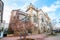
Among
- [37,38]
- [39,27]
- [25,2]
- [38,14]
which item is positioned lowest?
[37,38]

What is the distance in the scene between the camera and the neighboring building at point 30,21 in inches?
123

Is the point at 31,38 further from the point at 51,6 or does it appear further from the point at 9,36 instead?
the point at 51,6

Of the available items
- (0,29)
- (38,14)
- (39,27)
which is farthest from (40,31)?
(0,29)

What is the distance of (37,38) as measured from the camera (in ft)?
10.3

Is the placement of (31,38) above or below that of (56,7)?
below

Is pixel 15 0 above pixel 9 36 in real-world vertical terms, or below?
above

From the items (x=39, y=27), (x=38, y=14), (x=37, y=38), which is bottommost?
(x=37, y=38)

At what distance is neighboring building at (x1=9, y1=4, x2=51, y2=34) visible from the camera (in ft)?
10.2

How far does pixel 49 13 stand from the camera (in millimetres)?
3221

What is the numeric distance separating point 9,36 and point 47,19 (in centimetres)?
74

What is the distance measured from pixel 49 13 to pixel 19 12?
546 mm

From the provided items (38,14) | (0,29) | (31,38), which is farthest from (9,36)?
(38,14)

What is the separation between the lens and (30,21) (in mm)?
3152

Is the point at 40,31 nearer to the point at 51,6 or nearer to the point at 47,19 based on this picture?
the point at 47,19
